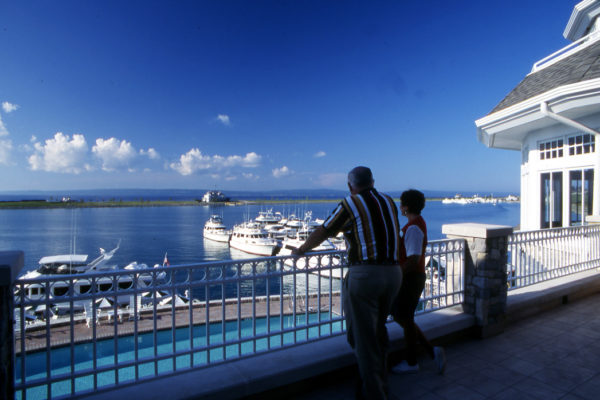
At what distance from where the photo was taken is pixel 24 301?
236 cm

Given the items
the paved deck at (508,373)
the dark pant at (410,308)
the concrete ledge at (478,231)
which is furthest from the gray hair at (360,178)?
the concrete ledge at (478,231)

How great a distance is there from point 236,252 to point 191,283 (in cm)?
4285

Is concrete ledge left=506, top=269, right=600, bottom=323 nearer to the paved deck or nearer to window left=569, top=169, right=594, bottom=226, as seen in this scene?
the paved deck

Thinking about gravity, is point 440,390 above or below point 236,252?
above

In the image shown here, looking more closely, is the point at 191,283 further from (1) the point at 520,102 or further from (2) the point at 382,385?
(1) the point at 520,102

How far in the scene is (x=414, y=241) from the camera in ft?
10.1

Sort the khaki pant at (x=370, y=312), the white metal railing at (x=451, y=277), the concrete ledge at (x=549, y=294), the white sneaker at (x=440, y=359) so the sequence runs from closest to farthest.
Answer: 1. the khaki pant at (x=370, y=312)
2. the white sneaker at (x=440, y=359)
3. the white metal railing at (x=451, y=277)
4. the concrete ledge at (x=549, y=294)

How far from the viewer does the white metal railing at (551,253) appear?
5336mm

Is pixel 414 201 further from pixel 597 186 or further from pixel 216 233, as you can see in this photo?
pixel 216 233

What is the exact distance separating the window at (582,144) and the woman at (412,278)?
8.16 m

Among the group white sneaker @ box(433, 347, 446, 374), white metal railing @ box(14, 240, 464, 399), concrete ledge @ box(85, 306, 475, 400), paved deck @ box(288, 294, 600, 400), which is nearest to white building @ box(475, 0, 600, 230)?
white metal railing @ box(14, 240, 464, 399)

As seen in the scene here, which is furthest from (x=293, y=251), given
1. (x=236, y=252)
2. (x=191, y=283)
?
(x=236, y=252)

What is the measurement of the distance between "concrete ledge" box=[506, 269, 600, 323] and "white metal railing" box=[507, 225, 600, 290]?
0.49 ft

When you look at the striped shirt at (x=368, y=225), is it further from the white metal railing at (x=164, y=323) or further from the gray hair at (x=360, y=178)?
the white metal railing at (x=164, y=323)
